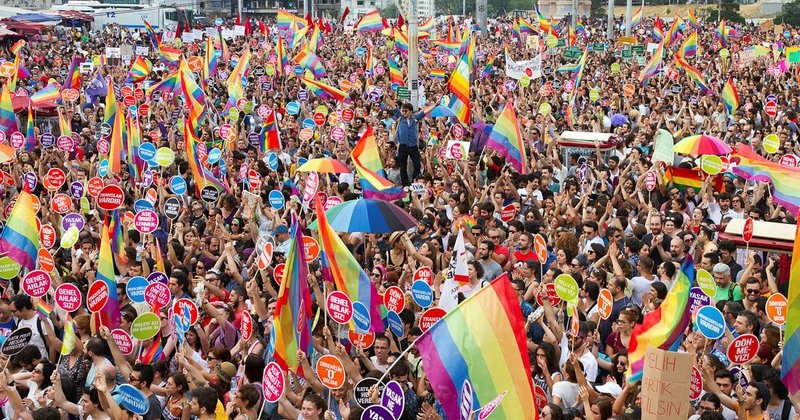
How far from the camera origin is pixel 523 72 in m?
20.1

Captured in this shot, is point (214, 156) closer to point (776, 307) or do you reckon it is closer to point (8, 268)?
point (8, 268)

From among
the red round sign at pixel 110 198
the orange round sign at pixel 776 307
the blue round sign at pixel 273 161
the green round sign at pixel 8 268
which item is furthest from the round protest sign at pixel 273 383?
the blue round sign at pixel 273 161

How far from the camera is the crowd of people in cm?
660

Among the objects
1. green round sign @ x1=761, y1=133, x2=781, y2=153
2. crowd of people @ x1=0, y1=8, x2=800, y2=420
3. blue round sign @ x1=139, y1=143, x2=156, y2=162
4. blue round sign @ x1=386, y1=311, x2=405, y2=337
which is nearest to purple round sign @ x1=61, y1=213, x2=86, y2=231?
crowd of people @ x1=0, y1=8, x2=800, y2=420

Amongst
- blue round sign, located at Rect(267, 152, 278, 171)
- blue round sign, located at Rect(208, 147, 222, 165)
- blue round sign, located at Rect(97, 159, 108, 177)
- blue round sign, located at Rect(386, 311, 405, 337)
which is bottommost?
blue round sign, located at Rect(97, 159, 108, 177)

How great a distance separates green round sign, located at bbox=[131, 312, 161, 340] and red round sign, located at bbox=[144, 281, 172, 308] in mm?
575

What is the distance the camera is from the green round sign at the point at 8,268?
9086 mm

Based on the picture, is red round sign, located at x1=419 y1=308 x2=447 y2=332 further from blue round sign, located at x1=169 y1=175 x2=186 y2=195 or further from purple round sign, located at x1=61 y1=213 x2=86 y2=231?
blue round sign, located at x1=169 y1=175 x2=186 y2=195

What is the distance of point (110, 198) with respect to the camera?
36.4 ft

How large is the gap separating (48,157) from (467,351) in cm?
1055

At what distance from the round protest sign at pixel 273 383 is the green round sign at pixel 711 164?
652 centimetres

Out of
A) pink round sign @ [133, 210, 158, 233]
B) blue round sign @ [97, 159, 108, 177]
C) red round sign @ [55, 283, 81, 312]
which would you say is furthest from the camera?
blue round sign @ [97, 159, 108, 177]

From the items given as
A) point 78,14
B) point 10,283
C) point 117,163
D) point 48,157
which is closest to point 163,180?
point 117,163

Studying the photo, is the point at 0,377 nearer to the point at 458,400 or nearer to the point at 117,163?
the point at 458,400
